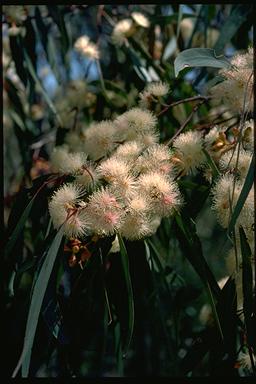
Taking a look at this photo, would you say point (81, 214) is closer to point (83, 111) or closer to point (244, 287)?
point (244, 287)

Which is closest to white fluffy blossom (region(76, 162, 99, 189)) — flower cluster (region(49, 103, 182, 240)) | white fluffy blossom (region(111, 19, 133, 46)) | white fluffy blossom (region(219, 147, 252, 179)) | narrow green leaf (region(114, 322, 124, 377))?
flower cluster (region(49, 103, 182, 240))

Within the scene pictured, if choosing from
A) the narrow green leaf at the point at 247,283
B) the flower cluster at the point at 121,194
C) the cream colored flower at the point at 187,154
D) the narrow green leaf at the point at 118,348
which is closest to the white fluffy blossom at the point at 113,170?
the flower cluster at the point at 121,194

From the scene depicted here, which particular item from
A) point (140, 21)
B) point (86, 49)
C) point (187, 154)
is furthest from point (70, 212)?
point (140, 21)

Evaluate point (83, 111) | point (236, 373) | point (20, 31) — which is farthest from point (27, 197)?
point (20, 31)

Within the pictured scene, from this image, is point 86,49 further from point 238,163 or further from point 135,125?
point 238,163

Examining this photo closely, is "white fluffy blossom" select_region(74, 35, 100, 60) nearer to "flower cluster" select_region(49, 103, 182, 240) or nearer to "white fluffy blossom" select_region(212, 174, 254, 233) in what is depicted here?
"flower cluster" select_region(49, 103, 182, 240)

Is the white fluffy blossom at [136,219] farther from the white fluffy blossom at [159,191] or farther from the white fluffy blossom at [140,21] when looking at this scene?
the white fluffy blossom at [140,21]
